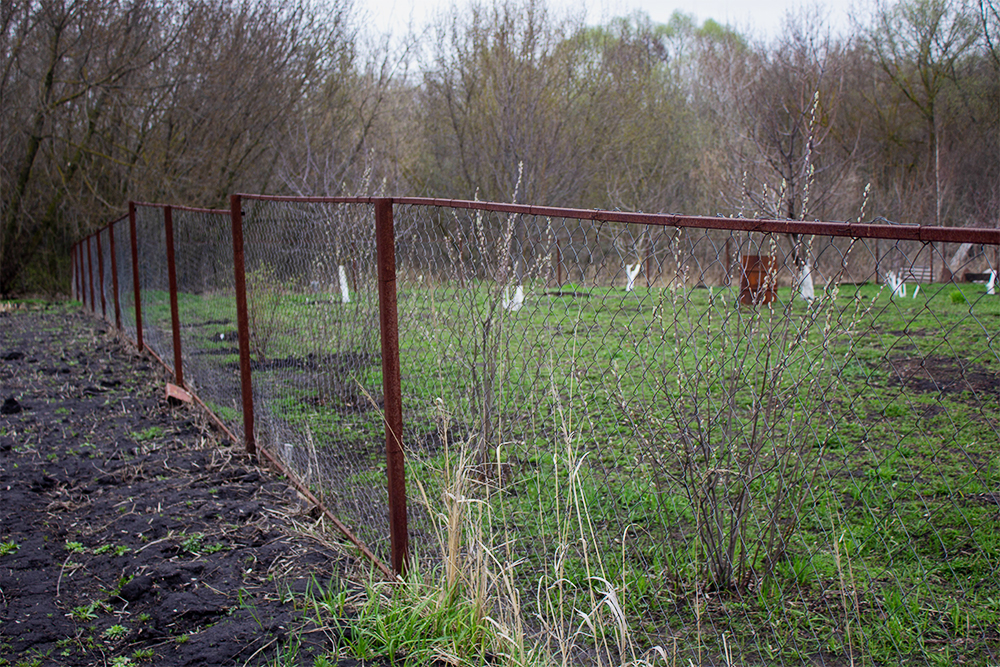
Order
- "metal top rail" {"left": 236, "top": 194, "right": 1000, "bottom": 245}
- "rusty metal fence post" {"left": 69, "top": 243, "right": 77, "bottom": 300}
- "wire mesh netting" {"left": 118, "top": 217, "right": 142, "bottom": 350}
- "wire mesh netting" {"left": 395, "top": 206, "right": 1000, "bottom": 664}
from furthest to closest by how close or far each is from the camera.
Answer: "rusty metal fence post" {"left": 69, "top": 243, "right": 77, "bottom": 300} < "wire mesh netting" {"left": 118, "top": 217, "right": 142, "bottom": 350} < "wire mesh netting" {"left": 395, "top": 206, "right": 1000, "bottom": 664} < "metal top rail" {"left": 236, "top": 194, "right": 1000, "bottom": 245}

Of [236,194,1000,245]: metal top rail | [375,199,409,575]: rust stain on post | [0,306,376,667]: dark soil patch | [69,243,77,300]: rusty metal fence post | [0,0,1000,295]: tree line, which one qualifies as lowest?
[0,306,376,667]: dark soil patch

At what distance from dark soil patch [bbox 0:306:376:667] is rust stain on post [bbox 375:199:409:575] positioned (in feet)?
1.05

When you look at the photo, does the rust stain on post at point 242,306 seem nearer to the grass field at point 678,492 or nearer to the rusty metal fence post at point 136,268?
the grass field at point 678,492

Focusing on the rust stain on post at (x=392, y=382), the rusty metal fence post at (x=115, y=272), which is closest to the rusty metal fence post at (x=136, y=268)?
the rusty metal fence post at (x=115, y=272)

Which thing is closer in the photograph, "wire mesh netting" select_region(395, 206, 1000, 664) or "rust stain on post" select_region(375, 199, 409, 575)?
"wire mesh netting" select_region(395, 206, 1000, 664)

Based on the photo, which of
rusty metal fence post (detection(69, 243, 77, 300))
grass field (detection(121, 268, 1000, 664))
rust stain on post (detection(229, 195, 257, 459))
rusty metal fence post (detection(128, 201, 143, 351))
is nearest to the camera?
grass field (detection(121, 268, 1000, 664))

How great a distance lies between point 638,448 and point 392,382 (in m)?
0.97

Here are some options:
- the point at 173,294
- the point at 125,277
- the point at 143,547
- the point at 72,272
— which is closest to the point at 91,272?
the point at 125,277

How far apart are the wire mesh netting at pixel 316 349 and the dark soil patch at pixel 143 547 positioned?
0.69 ft

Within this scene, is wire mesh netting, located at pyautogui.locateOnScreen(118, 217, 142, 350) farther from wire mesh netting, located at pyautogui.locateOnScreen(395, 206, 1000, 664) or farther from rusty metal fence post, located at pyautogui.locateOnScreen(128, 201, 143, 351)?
wire mesh netting, located at pyautogui.locateOnScreen(395, 206, 1000, 664)

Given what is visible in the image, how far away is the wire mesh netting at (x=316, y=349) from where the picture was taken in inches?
135

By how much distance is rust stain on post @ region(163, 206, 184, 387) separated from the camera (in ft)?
18.3

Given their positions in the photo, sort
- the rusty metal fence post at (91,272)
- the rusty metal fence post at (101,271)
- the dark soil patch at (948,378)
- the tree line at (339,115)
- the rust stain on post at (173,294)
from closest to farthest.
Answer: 1. the rust stain on post at (173,294)
2. the dark soil patch at (948,378)
3. the rusty metal fence post at (101,271)
4. the rusty metal fence post at (91,272)
5. the tree line at (339,115)

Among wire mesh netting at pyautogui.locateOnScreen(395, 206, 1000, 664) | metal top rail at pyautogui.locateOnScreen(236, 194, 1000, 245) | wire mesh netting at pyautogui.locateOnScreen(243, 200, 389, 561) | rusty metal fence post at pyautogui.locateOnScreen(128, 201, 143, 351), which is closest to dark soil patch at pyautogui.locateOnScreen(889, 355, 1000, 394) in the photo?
wire mesh netting at pyautogui.locateOnScreen(395, 206, 1000, 664)
